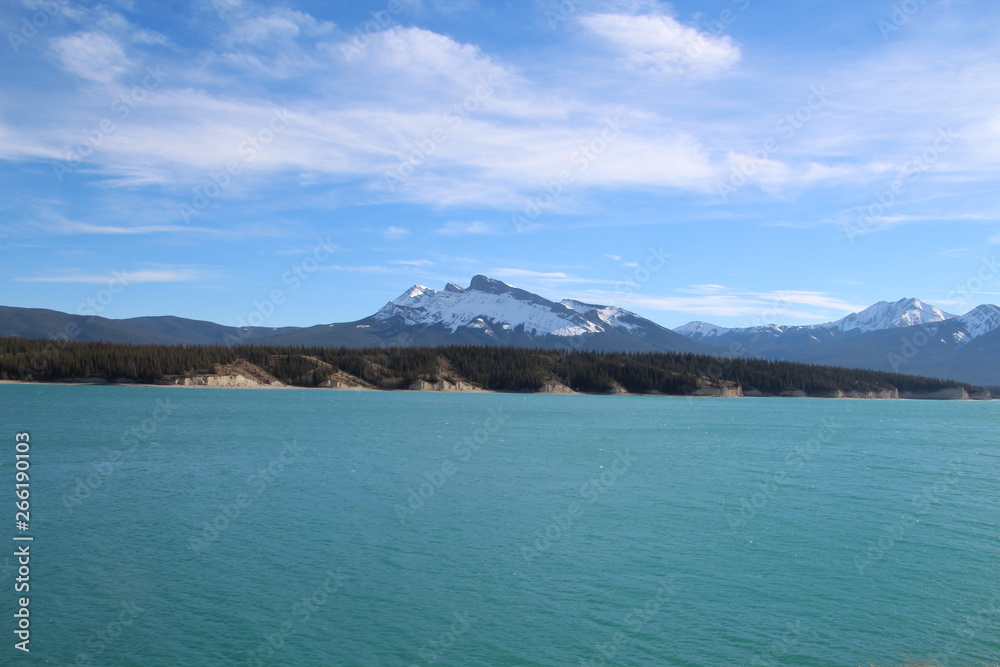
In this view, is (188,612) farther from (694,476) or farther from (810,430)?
(810,430)

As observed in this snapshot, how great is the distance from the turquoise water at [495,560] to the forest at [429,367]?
324ft

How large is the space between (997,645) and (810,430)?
60.8 m

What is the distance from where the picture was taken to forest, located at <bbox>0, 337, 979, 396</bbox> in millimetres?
127375

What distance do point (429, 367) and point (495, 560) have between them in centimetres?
15131

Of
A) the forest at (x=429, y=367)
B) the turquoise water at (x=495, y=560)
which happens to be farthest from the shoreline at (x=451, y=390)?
the turquoise water at (x=495, y=560)

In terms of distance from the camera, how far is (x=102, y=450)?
39312 mm

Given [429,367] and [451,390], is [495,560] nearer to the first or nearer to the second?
[451,390]

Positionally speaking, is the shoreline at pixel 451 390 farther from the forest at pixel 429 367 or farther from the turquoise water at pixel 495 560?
the turquoise water at pixel 495 560

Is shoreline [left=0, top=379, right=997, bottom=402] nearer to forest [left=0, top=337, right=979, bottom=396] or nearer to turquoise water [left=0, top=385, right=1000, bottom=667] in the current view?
forest [left=0, top=337, right=979, bottom=396]

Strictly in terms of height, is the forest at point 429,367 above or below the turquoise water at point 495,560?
above

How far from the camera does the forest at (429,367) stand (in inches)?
5015

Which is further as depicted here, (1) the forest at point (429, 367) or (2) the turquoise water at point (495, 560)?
(1) the forest at point (429, 367)

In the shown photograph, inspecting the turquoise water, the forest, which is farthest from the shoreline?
the turquoise water

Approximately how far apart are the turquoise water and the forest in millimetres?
98900
